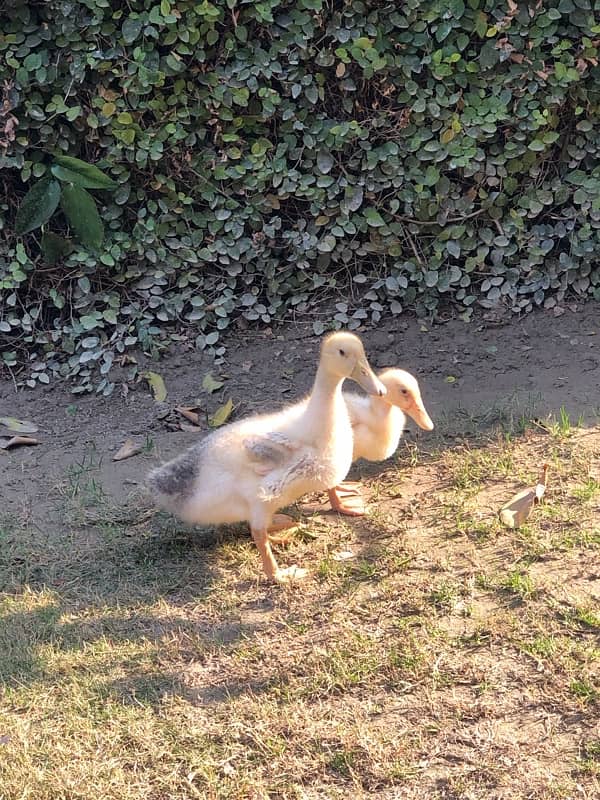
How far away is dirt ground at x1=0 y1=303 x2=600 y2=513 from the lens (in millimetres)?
5207

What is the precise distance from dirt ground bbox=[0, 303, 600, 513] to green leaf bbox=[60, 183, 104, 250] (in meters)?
0.84

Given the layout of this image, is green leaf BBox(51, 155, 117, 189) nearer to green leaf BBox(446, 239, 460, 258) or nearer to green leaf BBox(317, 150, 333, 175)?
green leaf BBox(317, 150, 333, 175)

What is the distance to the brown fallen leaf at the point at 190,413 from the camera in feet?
18.2

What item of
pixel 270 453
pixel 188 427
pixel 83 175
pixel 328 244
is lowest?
pixel 188 427

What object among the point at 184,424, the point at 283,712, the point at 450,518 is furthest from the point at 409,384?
the point at 283,712

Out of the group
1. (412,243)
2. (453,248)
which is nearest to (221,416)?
(412,243)

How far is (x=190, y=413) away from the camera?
5.59m

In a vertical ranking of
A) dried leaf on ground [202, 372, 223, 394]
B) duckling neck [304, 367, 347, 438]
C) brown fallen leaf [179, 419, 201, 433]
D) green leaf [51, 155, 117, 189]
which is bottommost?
brown fallen leaf [179, 419, 201, 433]

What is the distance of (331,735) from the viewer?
316 cm

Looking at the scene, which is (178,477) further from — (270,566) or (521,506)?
(521,506)

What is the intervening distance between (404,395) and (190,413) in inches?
58.7

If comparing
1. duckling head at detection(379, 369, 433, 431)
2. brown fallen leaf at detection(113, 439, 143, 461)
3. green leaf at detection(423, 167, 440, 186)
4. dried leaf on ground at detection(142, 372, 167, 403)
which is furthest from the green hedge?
duckling head at detection(379, 369, 433, 431)

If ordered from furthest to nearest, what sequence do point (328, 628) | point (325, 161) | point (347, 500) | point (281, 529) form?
point (325, 161) → point (347, 500) → point (281, 529) → point (328, 628)

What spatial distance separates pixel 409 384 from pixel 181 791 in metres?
2.29
